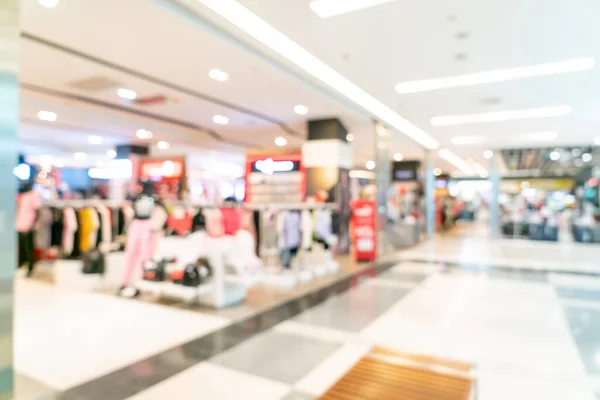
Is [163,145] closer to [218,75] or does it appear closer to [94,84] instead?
[94,84]

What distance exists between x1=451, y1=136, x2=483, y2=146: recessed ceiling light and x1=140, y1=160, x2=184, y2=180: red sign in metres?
8.83

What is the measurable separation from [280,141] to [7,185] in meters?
10.9

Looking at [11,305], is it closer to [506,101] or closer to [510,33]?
[510,33]

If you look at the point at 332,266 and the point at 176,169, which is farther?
the point at 176,169

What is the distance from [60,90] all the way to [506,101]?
887cm

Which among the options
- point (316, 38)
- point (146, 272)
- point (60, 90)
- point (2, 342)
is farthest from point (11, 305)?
point (60, 90)

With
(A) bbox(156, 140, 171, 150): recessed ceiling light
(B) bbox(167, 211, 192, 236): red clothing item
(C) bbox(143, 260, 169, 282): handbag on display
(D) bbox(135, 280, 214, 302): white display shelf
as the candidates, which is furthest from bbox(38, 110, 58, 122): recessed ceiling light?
(D) bbox(135, 280, 214, 302): white display shelf

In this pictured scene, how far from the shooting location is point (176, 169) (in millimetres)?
10367

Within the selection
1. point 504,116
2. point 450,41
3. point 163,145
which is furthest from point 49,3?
point 163,145

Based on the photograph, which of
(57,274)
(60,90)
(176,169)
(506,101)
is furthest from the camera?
(176,169)

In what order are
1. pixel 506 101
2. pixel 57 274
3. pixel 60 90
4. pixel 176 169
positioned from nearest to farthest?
1. pixel 57 274
2. pixel 60 90
3. pixel 506 101
4. pixel 176 169

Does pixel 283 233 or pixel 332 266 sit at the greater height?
pixel 283 233

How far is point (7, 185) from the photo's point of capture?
1.89 meters

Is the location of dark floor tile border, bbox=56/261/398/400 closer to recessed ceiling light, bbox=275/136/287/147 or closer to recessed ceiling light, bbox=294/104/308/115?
recessed ceiling light, bbox=294/104/308/115
